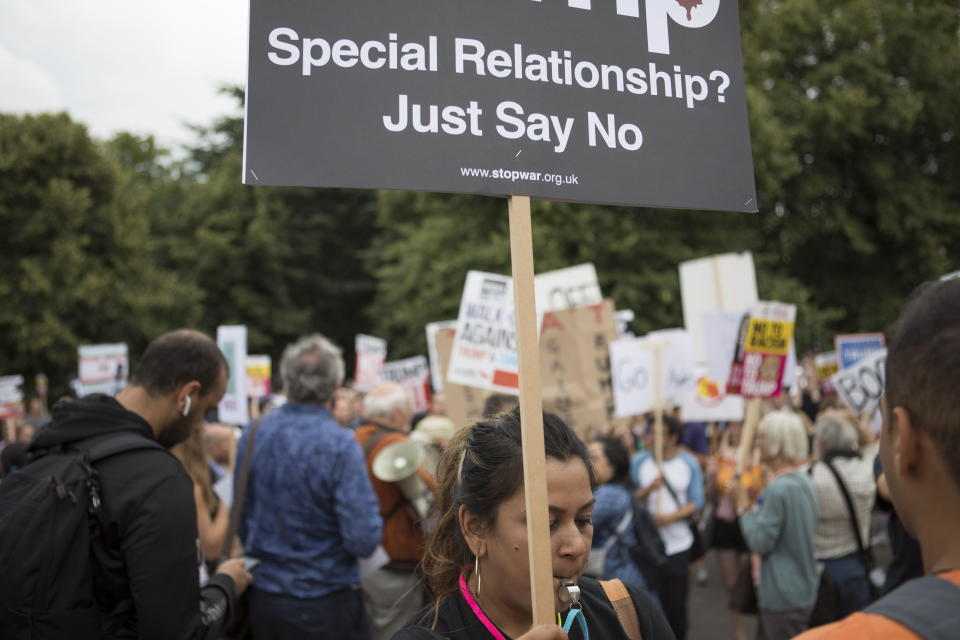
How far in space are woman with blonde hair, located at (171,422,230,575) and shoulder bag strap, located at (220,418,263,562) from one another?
0.06 m

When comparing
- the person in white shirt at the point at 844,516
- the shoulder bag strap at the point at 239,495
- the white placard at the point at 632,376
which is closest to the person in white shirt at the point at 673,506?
the white placard at the point at 632,376

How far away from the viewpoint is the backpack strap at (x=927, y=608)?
1.11 meters

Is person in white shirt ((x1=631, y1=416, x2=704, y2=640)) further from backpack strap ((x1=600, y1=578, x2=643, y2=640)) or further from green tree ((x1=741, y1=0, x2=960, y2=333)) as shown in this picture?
green tree ((x1=741, y1=0, x2=960, y2=333))

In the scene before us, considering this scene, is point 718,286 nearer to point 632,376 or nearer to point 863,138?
point 632,376

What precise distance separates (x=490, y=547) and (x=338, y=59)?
1.21 metres

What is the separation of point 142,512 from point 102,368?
1004 centimetres

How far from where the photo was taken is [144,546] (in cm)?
258

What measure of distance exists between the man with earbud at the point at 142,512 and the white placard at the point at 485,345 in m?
3.78

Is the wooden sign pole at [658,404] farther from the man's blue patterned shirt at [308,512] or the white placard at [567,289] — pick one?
the man's blue patterned shirt at [308,512]

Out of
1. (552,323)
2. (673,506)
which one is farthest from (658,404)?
(552,323)

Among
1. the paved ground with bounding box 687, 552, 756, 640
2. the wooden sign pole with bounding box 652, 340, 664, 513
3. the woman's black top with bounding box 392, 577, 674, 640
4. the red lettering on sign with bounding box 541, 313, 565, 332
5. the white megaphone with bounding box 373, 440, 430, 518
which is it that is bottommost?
the paved ground with bounding box 687, 552, 756, 640

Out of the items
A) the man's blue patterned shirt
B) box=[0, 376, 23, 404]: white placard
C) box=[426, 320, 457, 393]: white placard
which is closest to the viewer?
the man's blue patterned shirt

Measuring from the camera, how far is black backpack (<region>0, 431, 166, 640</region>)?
2.57m

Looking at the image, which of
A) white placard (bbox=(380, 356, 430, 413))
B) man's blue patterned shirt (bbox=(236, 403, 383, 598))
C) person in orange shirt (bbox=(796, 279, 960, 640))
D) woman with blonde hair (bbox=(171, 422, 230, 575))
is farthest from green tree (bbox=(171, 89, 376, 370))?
person in orange shirt (bbox=(796, 279, 960, 640))
